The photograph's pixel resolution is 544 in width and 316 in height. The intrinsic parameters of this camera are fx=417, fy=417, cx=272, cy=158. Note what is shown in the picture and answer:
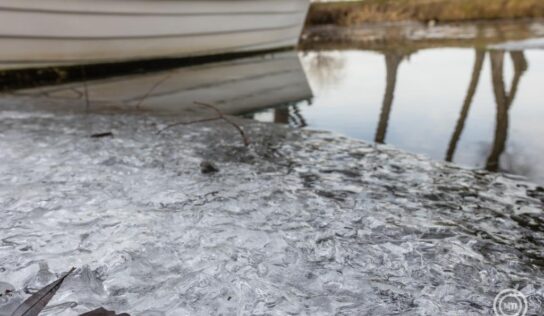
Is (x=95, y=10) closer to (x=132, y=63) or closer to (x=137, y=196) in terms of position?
(x=132, y=63)

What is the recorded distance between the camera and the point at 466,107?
3.10 m

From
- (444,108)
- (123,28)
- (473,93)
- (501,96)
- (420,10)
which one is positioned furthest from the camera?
(420,10)

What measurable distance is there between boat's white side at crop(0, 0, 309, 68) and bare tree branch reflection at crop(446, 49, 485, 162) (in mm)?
3202

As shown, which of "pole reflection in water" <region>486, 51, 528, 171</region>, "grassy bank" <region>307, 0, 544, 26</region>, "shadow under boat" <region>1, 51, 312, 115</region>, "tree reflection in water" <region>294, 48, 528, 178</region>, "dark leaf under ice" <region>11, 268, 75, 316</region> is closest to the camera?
"dark leaf under ice" <region>11, 268, 75, 316</region>

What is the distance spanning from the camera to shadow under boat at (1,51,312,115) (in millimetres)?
3266

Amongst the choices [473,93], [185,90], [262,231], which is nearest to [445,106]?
[473,93]

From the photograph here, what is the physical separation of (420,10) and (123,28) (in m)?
12.2

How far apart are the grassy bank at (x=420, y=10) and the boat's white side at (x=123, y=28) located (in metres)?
8.89

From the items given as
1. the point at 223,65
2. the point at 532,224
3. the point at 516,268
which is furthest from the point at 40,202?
the point at 223,65

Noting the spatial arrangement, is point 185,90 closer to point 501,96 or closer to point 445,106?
point 445,106

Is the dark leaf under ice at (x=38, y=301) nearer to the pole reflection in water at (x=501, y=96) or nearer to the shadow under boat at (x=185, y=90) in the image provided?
the pole reflection in water at (x=501, y=96)

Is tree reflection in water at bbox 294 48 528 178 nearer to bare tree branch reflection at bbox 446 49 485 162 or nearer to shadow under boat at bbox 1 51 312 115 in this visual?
bare tree branch reflection at bbox 446 49 485 162

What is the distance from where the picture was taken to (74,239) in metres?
1.06
